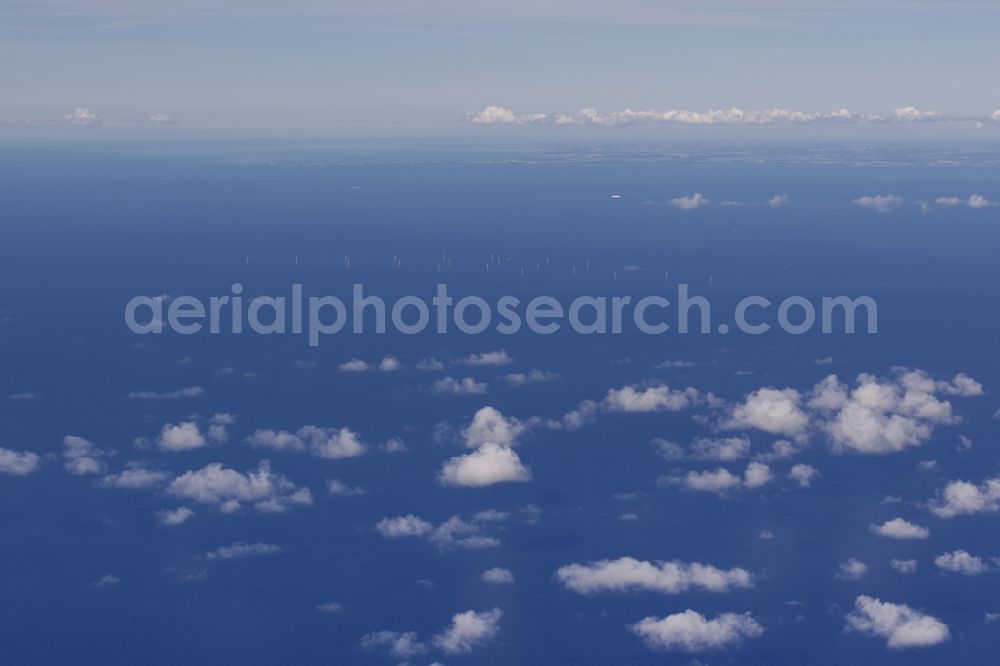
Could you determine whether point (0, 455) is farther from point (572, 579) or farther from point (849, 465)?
point (849, 465)

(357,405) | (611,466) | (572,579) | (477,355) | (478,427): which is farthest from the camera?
(477,355)

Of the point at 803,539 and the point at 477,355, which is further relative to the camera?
the point at 477,355

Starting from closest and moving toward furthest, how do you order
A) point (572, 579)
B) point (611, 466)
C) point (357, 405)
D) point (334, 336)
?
point (572, 579), point (611, 466), point (357, 405), point (334, 336)

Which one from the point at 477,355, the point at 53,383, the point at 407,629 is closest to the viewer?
the point at 407,629

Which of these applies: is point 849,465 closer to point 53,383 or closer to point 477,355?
point 477,355

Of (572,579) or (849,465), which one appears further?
(849,465)

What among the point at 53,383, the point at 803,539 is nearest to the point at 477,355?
the point at 53,383

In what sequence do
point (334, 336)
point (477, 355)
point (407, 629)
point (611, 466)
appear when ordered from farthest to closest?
1. point (334, 336)
2. point (477, 355)
3. point (611, 466)
4. point (407, 629)

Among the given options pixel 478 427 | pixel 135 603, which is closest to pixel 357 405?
pixel 478 427

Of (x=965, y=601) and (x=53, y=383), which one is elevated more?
(x=53, y=383)
